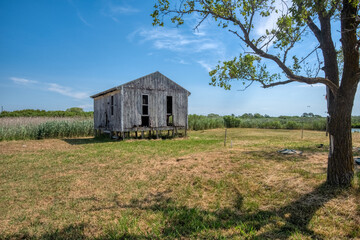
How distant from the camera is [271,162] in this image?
716cm

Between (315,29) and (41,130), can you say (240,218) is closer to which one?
(315,29)

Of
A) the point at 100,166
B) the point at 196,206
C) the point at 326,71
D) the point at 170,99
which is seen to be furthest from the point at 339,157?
the point at 170,99

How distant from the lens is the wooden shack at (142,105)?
643 inches

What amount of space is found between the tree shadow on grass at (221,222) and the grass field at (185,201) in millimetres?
17

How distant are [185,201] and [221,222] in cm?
116

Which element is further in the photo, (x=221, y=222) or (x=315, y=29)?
(x=315, y=29)

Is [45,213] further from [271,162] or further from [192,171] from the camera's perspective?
[271,162]

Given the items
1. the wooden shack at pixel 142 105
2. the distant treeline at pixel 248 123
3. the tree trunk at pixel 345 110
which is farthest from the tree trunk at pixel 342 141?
the distant treeline at pixel 248 123

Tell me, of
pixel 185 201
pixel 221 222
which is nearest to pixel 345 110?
pixel 221 222

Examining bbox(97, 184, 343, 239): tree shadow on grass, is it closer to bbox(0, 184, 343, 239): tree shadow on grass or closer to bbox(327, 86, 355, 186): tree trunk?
bbox(0, 184, 343, 239): tree shadow on grass

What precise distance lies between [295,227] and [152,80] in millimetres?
15174

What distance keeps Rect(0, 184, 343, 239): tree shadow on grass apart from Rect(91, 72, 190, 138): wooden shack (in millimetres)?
12095

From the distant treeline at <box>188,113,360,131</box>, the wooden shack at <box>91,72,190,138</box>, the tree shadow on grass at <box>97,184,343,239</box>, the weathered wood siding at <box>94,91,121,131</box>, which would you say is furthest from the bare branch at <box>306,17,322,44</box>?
the distant treeline at <box>188,113,360,131</box>

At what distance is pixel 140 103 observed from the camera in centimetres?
1694
